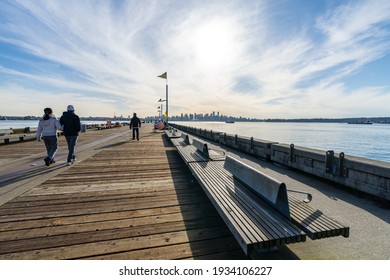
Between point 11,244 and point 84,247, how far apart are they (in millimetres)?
987

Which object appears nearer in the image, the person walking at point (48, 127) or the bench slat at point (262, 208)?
the bench slat at point (262, 208)

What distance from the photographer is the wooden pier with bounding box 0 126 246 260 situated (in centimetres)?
253

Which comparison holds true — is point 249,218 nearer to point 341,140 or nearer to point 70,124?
point 70,124

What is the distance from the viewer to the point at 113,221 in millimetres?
3240

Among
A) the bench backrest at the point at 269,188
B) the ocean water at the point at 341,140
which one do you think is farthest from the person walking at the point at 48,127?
the ocean water at the point at 341,140

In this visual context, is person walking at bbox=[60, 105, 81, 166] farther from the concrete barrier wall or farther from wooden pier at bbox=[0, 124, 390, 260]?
the concrete barrier wall

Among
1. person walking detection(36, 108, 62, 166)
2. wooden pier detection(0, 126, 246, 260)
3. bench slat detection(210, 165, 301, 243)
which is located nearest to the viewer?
bench slat detection(210, 165, 301, 243)

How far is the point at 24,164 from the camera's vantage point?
23.3 ft

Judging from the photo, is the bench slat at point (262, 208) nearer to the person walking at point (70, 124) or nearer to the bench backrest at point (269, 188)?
the bench backrest at point (269, 188)

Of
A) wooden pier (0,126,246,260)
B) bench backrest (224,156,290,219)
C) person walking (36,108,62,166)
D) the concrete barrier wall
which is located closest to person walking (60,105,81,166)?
person walking (36,108,62,166)

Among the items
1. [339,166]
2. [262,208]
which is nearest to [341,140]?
[339,166]

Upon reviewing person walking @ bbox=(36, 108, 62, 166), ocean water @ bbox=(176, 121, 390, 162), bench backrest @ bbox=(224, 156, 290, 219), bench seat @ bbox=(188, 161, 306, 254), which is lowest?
ocean water @ bbox=(176, 121, 390, 162)

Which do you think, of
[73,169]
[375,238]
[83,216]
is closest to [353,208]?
[375,238]

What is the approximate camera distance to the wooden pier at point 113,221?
2.53 metres
